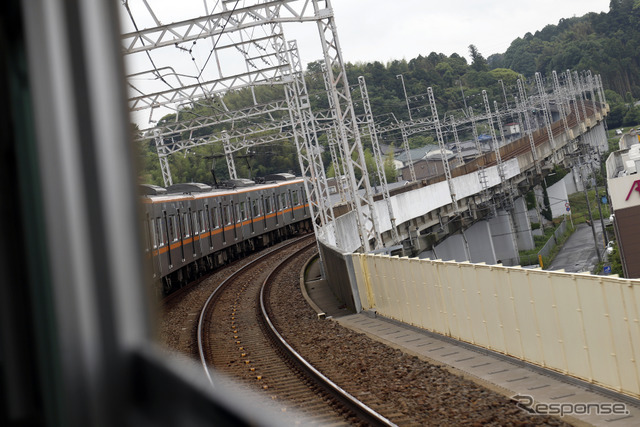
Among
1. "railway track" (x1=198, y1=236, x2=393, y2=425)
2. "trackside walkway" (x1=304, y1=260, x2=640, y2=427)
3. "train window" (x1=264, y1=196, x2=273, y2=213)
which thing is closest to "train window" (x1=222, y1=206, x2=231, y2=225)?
"railway track" (x1=198, y1=236, x2=393, y2=425)

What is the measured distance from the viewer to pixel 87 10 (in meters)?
0.79

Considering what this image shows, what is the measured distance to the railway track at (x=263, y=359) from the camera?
8.35m

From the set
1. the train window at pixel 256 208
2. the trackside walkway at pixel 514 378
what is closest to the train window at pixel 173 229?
the trackside walkway at pixel 514 378

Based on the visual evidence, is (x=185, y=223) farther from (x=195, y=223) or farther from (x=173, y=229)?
(x=173, y=229)

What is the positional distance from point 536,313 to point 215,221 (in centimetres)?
1778

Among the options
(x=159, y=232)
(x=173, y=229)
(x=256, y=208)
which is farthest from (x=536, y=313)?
(x=256, y=208)

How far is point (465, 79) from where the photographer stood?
105000 millimetres

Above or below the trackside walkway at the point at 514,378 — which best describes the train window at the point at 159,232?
above

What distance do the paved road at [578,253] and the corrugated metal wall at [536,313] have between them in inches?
1315

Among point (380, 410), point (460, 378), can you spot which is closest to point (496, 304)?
point (460, 378)

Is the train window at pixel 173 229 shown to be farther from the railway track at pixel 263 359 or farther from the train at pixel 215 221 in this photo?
the railway track at pixel 263 359

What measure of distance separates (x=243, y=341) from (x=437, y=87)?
259ft

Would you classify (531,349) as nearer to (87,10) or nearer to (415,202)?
(87,10)

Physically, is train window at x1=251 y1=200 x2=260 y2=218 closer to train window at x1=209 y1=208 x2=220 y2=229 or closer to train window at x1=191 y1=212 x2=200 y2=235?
train window at x1=209 y1=208 x2=220 y2=229
